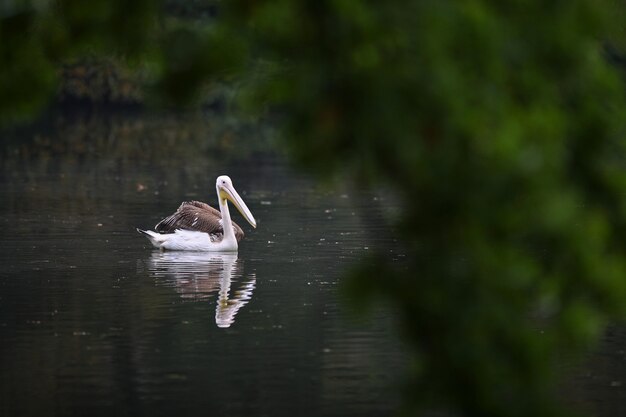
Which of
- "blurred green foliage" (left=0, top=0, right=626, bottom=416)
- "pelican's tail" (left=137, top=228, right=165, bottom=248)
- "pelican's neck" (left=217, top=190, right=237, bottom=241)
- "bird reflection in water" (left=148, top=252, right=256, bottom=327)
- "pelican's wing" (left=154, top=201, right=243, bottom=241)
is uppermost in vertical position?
"blurred green foliage" (left=0, top=0, right=626, bottom=416)

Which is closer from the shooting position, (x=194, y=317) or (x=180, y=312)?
(x=194, y=317)

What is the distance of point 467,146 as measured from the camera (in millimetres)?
5188

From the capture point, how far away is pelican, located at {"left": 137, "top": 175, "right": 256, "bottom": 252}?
61.7 feet

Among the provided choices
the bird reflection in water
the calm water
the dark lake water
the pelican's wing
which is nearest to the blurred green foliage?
the dark lake water

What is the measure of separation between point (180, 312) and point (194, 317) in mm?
253

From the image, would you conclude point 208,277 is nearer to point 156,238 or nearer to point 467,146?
point 156,238

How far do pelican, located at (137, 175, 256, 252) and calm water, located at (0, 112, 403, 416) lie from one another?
246mm

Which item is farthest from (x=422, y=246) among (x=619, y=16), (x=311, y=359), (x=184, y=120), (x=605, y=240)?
(x=184, y=120)

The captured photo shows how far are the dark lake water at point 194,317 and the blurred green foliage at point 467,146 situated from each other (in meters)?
0.46

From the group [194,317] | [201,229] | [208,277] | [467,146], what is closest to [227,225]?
[201,229]

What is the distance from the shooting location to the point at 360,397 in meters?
10.4

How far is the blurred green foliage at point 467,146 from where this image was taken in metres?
5.21

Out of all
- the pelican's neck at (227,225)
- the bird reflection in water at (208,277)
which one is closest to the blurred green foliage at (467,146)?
the bird reflection in water at (208,277)

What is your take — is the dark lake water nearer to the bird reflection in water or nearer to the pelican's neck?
the bird reflection in water
